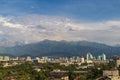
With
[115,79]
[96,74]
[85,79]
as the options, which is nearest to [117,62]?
[96,74]

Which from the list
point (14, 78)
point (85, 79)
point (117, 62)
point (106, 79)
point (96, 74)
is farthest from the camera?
point (117, 62)

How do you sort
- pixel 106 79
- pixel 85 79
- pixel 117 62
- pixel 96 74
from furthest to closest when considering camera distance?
1. pixel 117 62
2. pixel 96 74
3. pixel 85 79
4. pixel 106 79

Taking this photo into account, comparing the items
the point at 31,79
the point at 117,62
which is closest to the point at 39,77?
the point at 31,79

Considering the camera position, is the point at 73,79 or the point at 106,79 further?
the point at 73,79

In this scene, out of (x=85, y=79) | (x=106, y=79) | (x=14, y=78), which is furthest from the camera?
(x=85, y=79)

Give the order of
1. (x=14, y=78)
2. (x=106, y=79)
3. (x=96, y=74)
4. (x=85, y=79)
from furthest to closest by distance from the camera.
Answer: (x=96, y=74)
(x=85, y=79)
(x=14, y=78)
(x=106, y=79)

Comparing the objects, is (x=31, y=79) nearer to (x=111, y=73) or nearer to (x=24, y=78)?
(x=24, y=78)

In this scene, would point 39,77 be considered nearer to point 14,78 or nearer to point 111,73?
point 14,78

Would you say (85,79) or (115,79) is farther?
(85,79)
